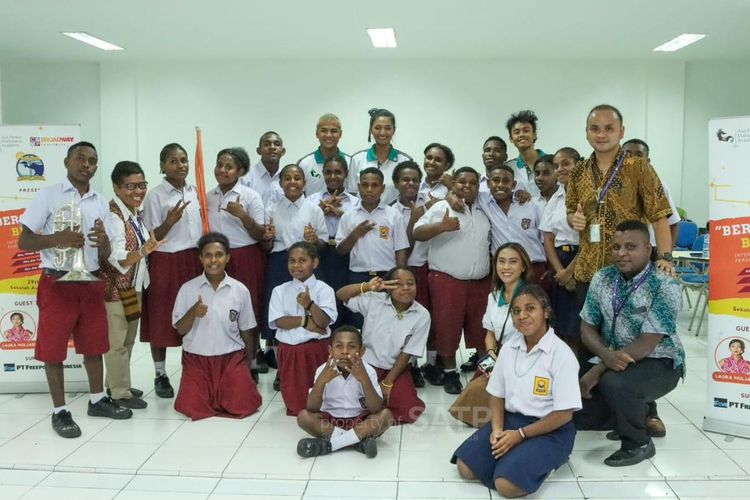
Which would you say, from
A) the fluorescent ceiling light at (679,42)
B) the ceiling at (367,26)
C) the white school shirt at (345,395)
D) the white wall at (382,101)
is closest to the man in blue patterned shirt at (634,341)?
the white school shirt at (345,395)

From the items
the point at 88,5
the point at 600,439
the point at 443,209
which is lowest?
the point at 600,439

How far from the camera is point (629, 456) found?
10.3 feet

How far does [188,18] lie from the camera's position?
285 inches

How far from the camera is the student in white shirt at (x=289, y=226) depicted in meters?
4.30

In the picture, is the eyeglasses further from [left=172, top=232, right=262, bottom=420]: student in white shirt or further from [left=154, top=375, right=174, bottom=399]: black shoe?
[left=154, top=375, right=174, bottom=399]: black shoe

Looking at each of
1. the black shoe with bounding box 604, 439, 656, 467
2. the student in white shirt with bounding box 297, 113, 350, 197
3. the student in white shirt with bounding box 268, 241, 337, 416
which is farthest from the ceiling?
the black shoe with bounding box 604, 439, 656, 467

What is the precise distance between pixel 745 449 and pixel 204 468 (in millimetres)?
2690

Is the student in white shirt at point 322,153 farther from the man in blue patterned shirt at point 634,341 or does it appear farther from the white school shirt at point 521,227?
the man in blue patterned shirt at point 634,341

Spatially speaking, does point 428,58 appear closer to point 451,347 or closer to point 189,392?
point 451,347

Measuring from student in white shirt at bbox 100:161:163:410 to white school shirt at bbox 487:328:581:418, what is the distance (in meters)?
2.16

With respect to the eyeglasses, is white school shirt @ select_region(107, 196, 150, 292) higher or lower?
lower

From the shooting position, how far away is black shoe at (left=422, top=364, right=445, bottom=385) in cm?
444

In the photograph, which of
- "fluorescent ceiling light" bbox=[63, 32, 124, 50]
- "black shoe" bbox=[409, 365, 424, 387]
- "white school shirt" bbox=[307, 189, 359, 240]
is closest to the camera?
"black shoe" bbox=[409, 365, 424, 387]

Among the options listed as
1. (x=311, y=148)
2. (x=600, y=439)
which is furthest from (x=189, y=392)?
(x=311, y=148)
